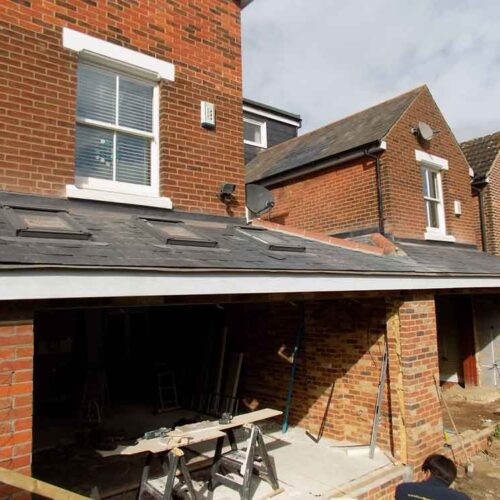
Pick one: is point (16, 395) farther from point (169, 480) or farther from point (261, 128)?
point (261, 128)

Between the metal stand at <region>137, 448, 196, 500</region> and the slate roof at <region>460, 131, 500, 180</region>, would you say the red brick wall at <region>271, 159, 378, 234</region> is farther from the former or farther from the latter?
the metal stand at <region>137, 448, 196, 500</region>

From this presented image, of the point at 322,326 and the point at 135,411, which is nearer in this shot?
the point at 322,326

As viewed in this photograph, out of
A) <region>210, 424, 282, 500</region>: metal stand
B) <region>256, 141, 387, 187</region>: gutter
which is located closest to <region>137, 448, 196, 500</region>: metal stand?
<region>210, 424, 282, 500</region>: metal stand

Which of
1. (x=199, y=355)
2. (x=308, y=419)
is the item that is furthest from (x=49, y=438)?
(x=308, y=419)

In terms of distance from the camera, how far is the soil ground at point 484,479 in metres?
5.80

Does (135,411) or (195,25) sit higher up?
(195,25)

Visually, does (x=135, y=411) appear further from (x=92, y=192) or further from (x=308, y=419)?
(x=92, y=192)

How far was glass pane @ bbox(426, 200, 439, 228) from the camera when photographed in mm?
11198

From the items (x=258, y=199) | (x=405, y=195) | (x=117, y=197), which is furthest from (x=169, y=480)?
(x=405, y=195)

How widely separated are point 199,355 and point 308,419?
274 cm

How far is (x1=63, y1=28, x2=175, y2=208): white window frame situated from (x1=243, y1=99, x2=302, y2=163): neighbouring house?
33.6 ft

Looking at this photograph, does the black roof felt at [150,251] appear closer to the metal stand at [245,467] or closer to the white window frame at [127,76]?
the white window frame at [127,76]

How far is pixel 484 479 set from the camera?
6211 millimetres

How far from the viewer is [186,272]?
3590mm
